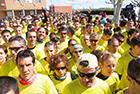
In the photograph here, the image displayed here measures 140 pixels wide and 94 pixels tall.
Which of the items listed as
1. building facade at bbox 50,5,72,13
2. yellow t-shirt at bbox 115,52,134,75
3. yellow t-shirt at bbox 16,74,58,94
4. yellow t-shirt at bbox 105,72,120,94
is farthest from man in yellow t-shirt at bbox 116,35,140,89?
building facade at bbox 50,5,72,13

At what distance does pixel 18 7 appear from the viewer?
105 feet

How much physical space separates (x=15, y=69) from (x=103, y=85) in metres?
2.04

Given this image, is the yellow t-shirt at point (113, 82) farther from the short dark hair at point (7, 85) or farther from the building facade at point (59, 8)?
the building facade at point (59, 8)

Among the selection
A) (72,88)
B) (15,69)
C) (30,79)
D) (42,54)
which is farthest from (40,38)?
(72,88)

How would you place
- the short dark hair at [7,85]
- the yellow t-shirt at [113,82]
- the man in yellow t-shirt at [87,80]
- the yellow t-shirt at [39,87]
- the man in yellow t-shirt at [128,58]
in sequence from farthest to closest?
the man in yellow t-shirt at [128,58], the yellow t-shirt at [113,82], the yellow t-shirt at [39,87], the man in yellow t-shirt at [87,80], the short dark hair at [7,85]

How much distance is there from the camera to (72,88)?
6.98 feet

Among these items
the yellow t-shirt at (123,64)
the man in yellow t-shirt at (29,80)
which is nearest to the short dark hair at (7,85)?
the man in yellow t-shirt at (29,80)

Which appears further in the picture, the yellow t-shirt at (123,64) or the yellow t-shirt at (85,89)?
the yellow t-shirt at (123,64)

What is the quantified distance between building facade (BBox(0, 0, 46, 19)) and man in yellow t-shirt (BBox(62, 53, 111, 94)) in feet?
113

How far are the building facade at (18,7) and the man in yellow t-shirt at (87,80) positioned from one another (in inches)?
1352

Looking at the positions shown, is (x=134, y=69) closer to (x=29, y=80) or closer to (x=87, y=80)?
(x=87, y=80)

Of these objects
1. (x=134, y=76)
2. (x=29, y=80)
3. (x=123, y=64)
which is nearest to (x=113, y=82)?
(x=123, y=64)

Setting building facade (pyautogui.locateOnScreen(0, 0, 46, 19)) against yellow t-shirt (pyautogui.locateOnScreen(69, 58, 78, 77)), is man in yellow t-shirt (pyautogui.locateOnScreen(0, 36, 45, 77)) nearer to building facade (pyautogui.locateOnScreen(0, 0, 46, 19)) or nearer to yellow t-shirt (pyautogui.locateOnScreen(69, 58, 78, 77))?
yellow t-shirt (pyautogui.locateOnScreen(69, 58, 78, 77))

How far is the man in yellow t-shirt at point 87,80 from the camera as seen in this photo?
193 cm
